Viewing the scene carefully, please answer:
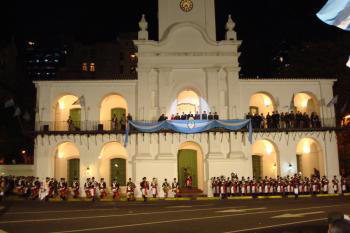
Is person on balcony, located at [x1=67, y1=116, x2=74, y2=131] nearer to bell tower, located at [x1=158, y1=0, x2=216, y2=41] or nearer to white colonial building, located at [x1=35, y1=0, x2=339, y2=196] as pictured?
white colonial building, located at [x1=35, y1=0, x2=339, y2=196]

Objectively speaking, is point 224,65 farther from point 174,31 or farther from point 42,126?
point 42,126

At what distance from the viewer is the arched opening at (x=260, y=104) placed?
35.7m

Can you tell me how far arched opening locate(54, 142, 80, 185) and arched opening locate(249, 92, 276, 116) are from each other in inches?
626

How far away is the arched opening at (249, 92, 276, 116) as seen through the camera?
35.7 meters

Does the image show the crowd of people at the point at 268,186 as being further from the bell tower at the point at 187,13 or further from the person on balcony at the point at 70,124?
the bell tower at the point at 187,13

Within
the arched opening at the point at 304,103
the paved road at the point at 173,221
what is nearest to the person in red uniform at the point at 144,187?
the paved road at the point at 173,221

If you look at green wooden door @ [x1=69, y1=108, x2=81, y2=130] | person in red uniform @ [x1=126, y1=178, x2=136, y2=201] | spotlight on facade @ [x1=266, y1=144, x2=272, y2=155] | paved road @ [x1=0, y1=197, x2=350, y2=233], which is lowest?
paved road @ [x1=0, y1=197, x2=350, y2=233]

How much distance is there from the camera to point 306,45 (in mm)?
42438

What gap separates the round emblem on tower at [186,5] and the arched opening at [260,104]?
963 centimetres

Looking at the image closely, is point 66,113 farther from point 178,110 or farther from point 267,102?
point 267,102

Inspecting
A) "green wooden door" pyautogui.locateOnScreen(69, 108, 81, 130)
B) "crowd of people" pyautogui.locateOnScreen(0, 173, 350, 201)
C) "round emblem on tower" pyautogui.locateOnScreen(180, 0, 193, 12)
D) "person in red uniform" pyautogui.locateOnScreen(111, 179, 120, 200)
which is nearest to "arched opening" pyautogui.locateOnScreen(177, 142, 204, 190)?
"crowd of people" pyautogui.locateOnScreen(0, 173, 350, 201)

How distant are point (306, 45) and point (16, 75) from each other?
110 feet

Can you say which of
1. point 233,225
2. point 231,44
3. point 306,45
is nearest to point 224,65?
point 231,44

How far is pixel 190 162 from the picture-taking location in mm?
33969
